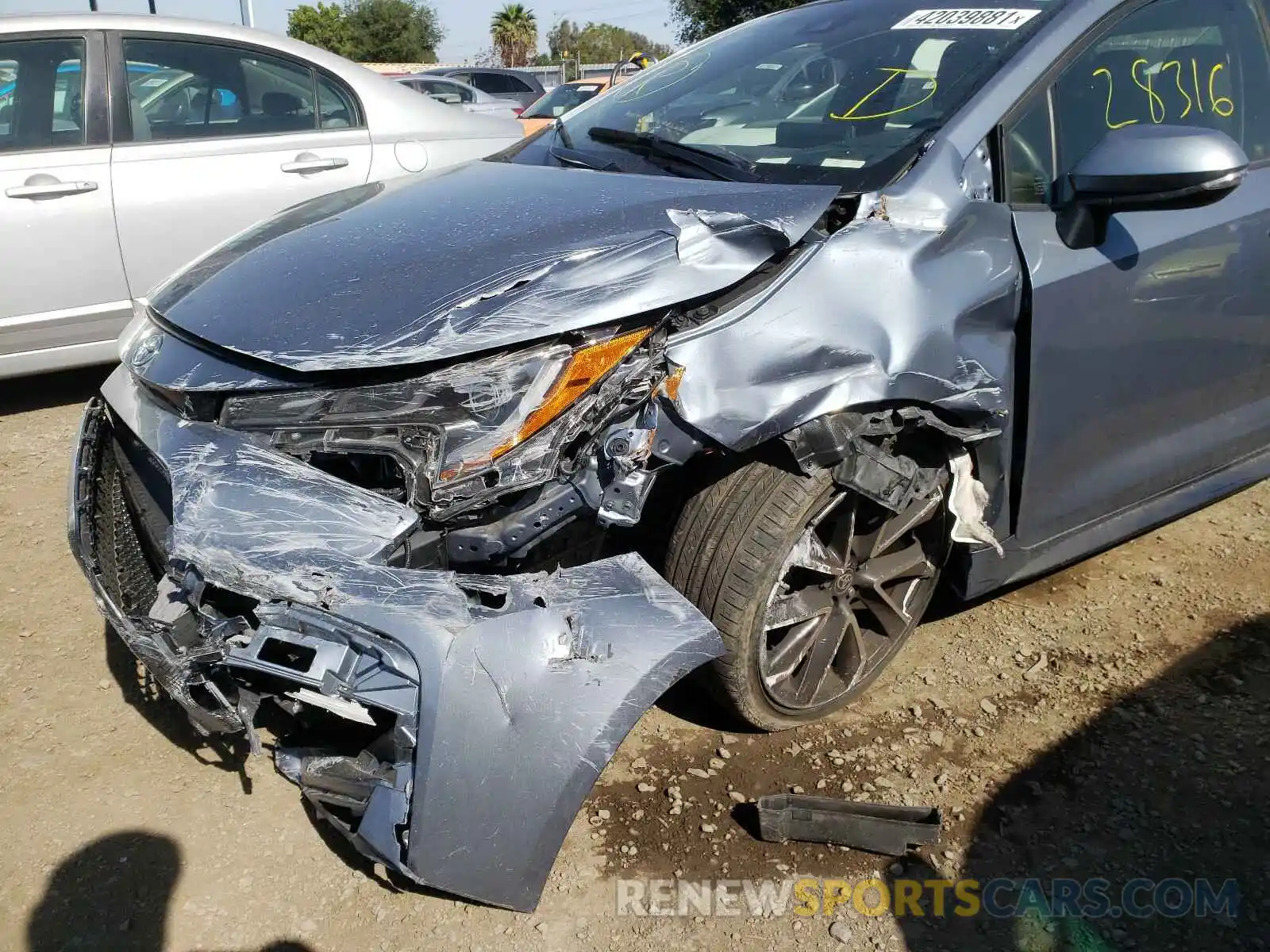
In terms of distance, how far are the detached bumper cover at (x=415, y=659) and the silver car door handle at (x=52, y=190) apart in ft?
9.56

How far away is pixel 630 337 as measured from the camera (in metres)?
1.94

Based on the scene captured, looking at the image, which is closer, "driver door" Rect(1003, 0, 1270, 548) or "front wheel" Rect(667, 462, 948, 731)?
"front wheel" Rect(667, 462, 948, 731)

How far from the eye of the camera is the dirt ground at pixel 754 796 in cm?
201

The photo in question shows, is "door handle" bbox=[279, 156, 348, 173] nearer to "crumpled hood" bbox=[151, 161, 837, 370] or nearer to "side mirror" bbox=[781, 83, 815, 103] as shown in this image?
"crumpled hood" bbox=[151, 161, 837, 370]

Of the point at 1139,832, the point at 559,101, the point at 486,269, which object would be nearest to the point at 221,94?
the point at 486,269

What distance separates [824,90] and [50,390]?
403 centimetres

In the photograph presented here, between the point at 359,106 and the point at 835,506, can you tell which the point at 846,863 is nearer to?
the point at 835,506

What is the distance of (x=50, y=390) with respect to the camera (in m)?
4.91

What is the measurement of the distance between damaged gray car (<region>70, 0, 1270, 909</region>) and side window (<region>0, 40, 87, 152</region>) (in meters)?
2.09

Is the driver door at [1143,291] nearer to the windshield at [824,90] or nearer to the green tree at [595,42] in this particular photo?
the windshield at [824,90]

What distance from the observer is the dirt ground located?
2.01 m

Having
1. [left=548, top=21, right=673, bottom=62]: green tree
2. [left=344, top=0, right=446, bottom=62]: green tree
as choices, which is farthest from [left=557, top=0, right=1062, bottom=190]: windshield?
[left=548, top=21, right=673, bottom=62]: green tree

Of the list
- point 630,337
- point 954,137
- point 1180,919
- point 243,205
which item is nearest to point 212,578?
point 630,337

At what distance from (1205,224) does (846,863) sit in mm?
1780
